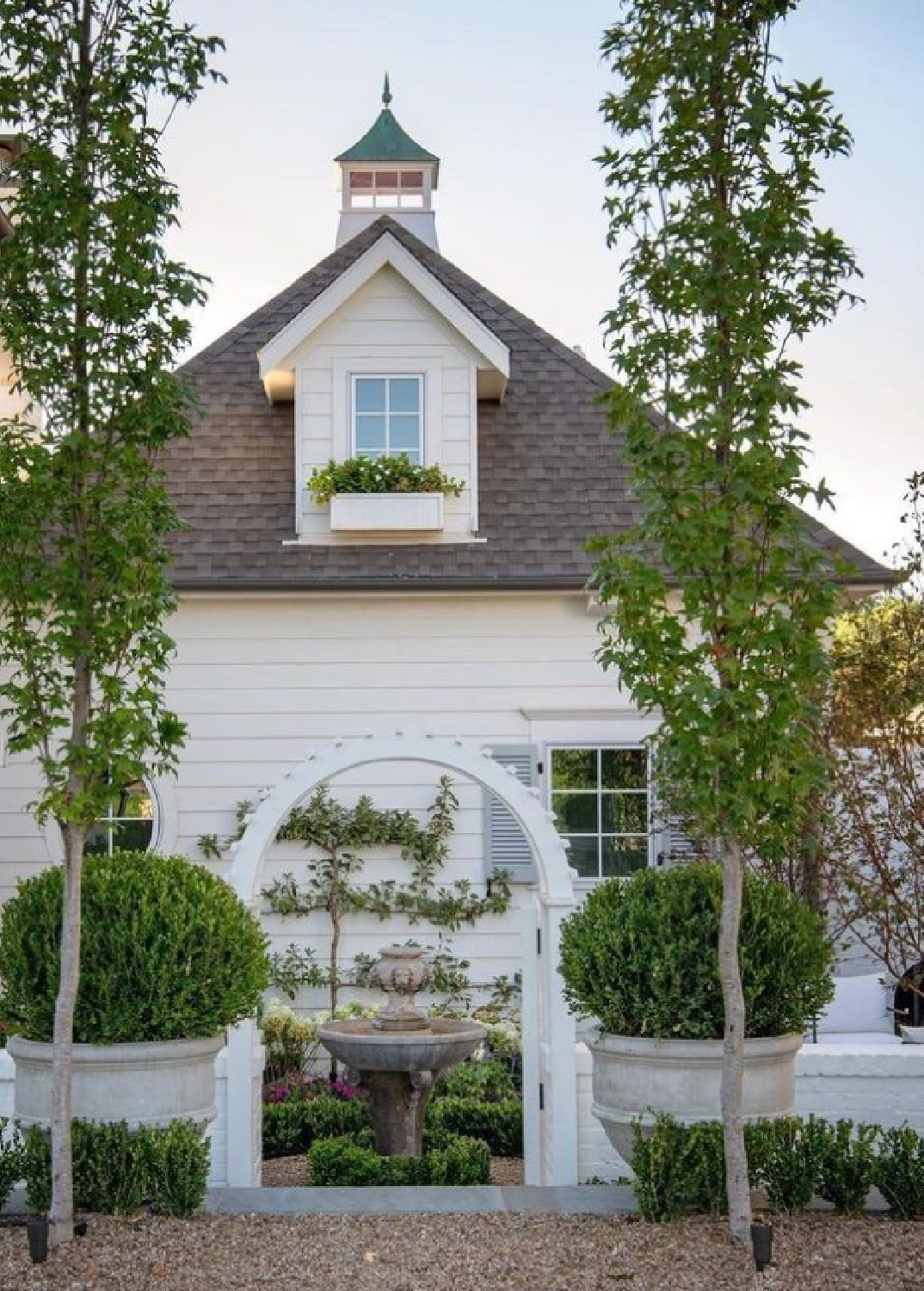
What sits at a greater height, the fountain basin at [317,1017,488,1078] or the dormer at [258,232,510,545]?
the dormer at [258,232,510,545]

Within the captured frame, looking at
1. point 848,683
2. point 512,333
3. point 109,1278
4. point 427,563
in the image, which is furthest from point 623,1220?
point 512,333

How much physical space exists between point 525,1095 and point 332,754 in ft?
6.75

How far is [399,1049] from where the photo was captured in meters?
8.88

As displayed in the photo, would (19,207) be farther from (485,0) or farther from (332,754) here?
(485,0)

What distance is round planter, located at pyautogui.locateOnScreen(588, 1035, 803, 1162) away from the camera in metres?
6.43

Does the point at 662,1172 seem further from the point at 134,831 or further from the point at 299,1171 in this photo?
the point at 134,831

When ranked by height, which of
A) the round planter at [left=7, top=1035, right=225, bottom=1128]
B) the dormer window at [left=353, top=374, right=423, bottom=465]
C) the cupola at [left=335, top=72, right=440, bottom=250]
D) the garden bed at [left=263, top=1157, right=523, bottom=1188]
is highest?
the cupola at [left=335, top=72, right=440, bottom=250]

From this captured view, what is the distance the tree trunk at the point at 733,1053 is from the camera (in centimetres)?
597

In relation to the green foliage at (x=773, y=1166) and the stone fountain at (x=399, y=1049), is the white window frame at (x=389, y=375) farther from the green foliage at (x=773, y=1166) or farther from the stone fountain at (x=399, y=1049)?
the green foliage at (x=773, y=1166)

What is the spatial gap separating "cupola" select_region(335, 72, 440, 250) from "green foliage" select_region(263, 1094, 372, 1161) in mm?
8546

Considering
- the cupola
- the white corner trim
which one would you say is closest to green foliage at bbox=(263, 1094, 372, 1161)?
the white corner trim

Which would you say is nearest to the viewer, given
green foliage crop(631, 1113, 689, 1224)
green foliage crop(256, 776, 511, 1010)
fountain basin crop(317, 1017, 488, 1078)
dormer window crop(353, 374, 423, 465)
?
green foliage crop(631, 1113, 689, 1224)

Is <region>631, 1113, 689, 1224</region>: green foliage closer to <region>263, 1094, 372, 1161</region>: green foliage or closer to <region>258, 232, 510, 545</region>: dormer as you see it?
<region>263, 1094, 372, 1161</region>: green foliage

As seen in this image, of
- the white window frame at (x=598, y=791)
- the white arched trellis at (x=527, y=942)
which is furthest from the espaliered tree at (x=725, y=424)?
the white window frame at (x=598, y=791)
